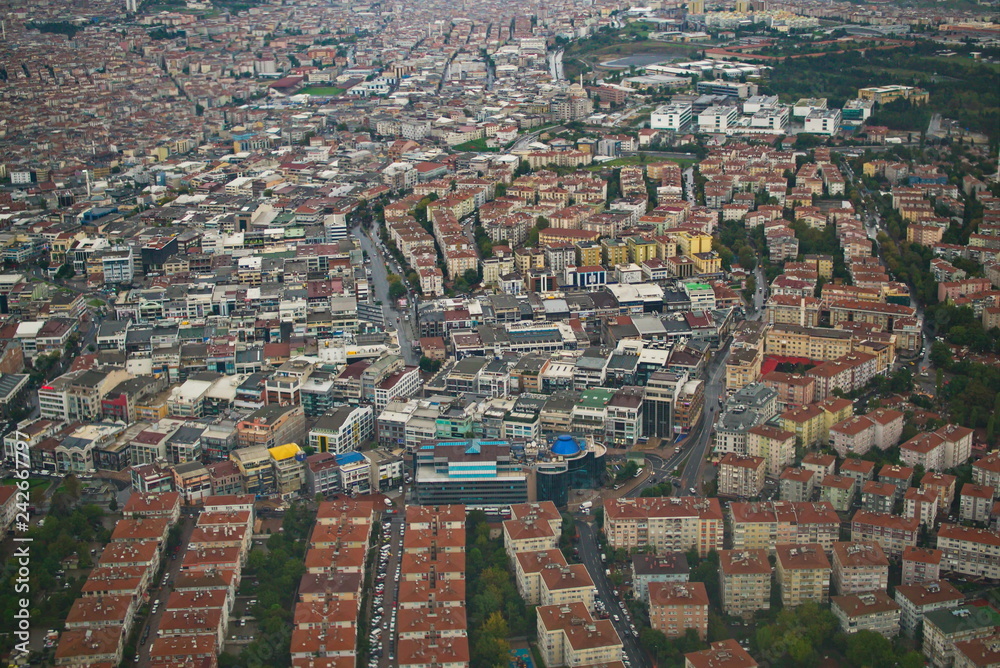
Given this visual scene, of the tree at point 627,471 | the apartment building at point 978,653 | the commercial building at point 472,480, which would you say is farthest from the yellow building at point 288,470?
the apartment building at point 978,653

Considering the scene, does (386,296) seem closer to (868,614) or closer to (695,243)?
(695,243)

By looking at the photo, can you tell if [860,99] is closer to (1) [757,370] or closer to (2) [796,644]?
(1) [757,370]

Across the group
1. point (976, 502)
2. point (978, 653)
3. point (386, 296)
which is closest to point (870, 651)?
point (978, 653)

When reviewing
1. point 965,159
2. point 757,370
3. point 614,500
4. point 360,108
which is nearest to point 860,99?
point 965,159

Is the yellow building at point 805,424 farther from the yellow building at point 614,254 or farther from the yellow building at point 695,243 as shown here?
the yellow building at point 614,254

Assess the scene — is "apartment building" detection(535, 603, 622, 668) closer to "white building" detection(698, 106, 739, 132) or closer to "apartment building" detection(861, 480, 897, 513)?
"apartment building" detection(861, 480, 897, 513)

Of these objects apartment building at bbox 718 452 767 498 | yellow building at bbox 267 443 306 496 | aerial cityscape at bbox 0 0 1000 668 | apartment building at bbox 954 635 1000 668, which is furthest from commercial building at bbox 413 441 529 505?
apartment building at bbox 954 635 1000 668
